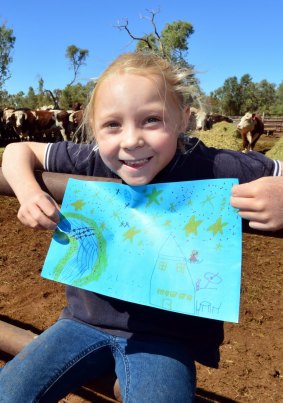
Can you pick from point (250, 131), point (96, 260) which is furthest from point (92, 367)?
point (250, 131)

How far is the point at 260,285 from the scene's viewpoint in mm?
3227

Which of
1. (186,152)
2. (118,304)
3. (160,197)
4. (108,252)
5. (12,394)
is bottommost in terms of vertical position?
(12,394)

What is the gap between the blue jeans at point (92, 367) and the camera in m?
0.93

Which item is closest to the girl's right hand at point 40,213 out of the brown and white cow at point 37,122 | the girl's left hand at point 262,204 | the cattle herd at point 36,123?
the girl's left hand at point 262,204

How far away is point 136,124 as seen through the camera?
0.98m

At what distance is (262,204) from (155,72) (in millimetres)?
462

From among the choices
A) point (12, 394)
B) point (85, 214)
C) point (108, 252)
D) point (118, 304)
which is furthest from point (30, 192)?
point (12, 394)

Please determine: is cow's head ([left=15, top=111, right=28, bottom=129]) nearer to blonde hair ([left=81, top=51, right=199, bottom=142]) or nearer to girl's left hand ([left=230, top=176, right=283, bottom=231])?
blonde hair ([left=81, top=51, right=199, bottom=142])

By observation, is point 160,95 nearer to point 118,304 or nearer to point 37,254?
point 118,304

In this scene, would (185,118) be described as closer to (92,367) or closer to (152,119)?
(152,119)

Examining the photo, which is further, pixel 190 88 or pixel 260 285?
pixel 260 285

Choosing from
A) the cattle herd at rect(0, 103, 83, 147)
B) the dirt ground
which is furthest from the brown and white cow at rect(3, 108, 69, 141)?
the dirt ground

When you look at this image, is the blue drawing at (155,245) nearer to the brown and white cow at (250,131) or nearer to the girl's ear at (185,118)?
the girl's ear at (185,118)

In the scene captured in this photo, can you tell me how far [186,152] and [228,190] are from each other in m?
0.27
